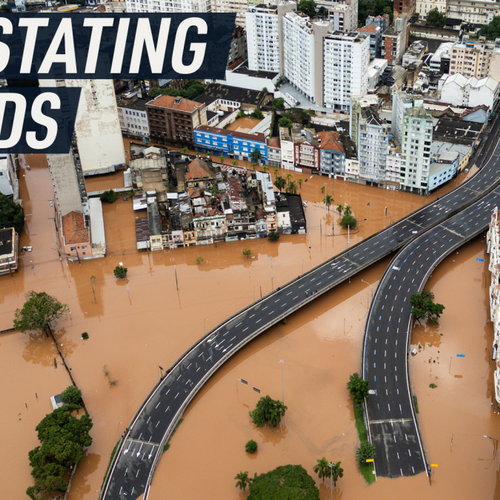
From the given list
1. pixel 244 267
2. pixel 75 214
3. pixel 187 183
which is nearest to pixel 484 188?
pixel 244 267

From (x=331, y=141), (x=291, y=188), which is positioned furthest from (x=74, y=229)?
(x=331, y=141)

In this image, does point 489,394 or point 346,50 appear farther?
point 346,50

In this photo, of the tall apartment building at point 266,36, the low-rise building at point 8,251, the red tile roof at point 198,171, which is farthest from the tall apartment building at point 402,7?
the low-rise building at point 8,251

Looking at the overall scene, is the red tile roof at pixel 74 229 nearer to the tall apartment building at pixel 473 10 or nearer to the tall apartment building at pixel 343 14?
the tall apartment building at pixel 343 14

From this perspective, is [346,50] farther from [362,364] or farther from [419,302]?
[362,364]

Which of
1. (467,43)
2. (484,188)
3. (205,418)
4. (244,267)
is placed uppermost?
(467,43)

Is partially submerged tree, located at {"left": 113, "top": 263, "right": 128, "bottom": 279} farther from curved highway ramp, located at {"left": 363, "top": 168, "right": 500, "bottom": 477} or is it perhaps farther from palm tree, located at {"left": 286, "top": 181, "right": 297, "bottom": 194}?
curved highway ramp, located at {"left": 363, "top": 168, "right": 500, "bottom": 477}

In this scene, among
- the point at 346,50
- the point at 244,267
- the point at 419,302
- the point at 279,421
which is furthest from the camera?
the point at 346,50

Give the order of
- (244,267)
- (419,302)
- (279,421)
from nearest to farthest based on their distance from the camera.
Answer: (279,421), (419,302), (244,267)
